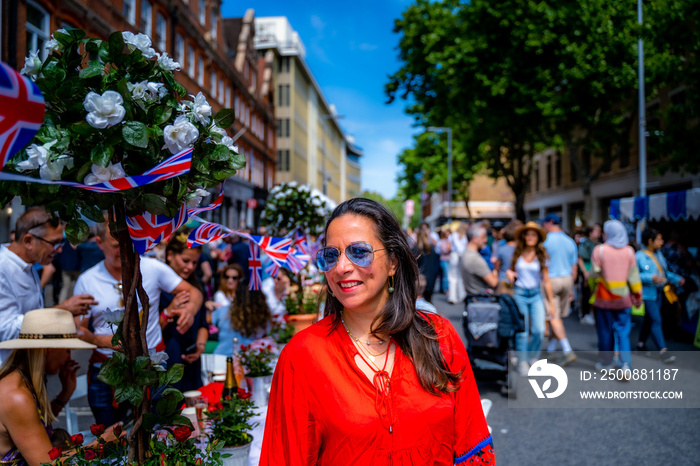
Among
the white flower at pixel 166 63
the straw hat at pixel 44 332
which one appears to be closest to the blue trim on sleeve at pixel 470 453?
the white flower at pixel 166 63

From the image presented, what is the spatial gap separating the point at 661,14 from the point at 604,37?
299 centimetres

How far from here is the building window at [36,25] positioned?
14680mm

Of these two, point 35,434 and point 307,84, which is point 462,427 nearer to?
point 35,434

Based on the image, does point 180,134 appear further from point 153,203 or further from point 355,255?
point 355,255

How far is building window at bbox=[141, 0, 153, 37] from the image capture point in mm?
21914

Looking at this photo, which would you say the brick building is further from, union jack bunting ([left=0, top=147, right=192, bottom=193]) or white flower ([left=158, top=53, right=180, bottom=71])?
union jack bunting ([left=0, top=147, right=192, bottom=193])

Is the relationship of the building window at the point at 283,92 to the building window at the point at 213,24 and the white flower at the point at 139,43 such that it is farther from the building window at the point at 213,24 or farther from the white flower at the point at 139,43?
the white flower at the point at 139,43

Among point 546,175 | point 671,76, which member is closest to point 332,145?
point 546,175

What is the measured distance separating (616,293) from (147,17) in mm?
20780

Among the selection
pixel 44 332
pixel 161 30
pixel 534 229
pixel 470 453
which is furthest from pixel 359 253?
pixel 161 30

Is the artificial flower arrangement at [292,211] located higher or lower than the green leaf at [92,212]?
higher

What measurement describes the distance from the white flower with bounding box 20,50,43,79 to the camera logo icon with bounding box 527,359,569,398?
6.10 m

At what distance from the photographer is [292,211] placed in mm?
8805

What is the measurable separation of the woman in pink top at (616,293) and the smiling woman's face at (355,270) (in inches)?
236
